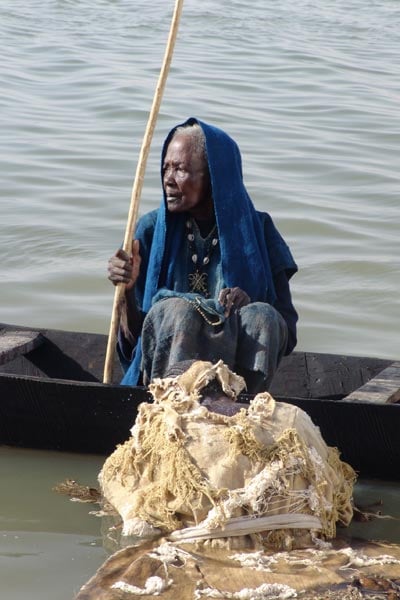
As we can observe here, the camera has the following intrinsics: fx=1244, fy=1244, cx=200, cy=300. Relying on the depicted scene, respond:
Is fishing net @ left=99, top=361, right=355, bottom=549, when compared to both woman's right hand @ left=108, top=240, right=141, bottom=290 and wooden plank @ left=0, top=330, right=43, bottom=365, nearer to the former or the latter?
woman's right hand @ left=108, top=240, right=141, bottom=290

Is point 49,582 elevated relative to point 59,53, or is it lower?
lower

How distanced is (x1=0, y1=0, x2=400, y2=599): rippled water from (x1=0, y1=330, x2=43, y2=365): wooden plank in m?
0.61

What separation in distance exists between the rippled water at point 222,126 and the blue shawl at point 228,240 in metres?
0.92

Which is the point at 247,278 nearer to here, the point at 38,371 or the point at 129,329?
the point at 129,329

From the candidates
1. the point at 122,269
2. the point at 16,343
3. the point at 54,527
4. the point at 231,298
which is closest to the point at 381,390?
the point at 231,298

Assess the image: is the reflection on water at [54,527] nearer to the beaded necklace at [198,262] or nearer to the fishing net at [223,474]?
the fishing net at [223,474]

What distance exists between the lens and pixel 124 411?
4.54 meters

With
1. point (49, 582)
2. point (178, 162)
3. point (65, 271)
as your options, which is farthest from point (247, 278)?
point (65, 271)

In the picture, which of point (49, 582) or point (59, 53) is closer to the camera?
point (49, 582)

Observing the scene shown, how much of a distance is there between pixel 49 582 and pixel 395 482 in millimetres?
1486

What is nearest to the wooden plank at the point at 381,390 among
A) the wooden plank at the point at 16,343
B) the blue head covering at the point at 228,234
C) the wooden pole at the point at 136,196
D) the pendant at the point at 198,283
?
the blue head covering at the point at 228,234

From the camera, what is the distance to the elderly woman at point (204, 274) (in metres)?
4.49

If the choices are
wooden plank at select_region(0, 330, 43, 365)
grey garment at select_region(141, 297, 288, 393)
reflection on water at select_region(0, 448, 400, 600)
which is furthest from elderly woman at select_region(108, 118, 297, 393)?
wooden plank at select_region(0, 330, 43, 365)

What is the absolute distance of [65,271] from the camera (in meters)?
7.80
